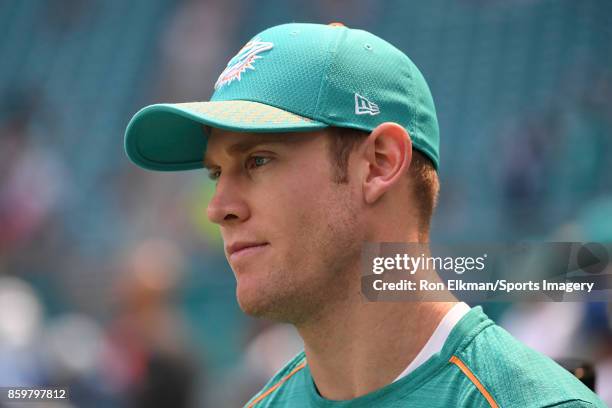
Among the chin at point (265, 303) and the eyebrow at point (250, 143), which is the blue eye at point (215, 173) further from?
the chin at point (265, 303)

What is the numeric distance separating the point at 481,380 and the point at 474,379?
13 millimetres

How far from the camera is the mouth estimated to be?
1.55 metres

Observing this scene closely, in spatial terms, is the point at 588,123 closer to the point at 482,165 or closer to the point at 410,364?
the point at 482,165

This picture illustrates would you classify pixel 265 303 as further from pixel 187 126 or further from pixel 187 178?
pixel 187 178

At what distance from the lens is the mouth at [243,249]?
155cm

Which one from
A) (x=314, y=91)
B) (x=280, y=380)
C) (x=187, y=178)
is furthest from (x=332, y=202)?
(x=187, y=178)

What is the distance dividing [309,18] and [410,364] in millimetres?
6928

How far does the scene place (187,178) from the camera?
7.09m

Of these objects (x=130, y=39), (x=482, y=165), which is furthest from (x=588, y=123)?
(x=130, y=39)

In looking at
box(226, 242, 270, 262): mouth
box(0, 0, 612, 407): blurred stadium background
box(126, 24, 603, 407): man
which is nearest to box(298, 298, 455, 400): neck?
box(126, 24, 603, 407): man

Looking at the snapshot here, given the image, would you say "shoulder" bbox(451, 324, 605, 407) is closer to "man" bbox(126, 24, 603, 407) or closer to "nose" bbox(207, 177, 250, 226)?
"man" bbox(126, 24, 603, 407)

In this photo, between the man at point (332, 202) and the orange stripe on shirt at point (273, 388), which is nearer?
the man at point (332, 202)

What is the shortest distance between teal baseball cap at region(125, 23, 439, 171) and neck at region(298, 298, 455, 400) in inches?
11.9

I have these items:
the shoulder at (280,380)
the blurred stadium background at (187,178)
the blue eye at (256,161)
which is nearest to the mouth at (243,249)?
the blue eye at (256,161)
